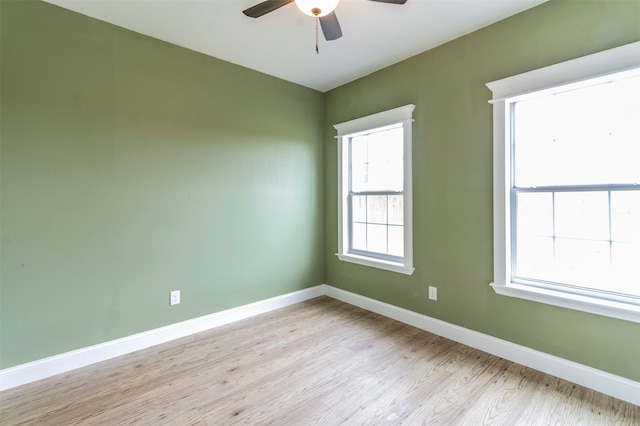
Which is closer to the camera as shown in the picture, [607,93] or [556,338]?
[607,93]

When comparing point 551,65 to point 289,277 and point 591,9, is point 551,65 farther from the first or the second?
point 289,277

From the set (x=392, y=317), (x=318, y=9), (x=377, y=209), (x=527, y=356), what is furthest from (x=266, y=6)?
(x=527, y=356)

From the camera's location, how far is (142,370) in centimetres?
219

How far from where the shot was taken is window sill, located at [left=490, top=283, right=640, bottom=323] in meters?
1.81

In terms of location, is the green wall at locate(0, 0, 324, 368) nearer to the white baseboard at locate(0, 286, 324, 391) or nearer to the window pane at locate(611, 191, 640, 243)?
the white baseboard at locate(0, 286, 324, 391)

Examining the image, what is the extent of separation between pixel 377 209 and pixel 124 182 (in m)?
2.52

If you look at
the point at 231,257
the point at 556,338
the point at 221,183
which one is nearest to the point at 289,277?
the point at 231,257

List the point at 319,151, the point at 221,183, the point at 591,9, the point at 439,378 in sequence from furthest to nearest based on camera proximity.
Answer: the point at 319,151
the point at 221,183
the point at 439,378
the point at 591,9

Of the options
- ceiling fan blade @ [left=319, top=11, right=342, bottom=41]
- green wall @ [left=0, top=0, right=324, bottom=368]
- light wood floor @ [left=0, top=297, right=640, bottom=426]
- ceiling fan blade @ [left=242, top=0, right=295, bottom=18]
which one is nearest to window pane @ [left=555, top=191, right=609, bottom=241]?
light wood floor @ [left=0, top=297, right=640, bottom=426]

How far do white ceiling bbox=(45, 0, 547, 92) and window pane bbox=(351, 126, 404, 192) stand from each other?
0.78m

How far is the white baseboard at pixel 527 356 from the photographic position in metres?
1.84

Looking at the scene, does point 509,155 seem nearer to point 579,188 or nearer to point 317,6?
point 579,188

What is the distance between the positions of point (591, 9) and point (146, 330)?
4150 millimetres

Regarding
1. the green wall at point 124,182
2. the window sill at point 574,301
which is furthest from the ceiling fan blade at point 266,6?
the window sill at point 574,301
